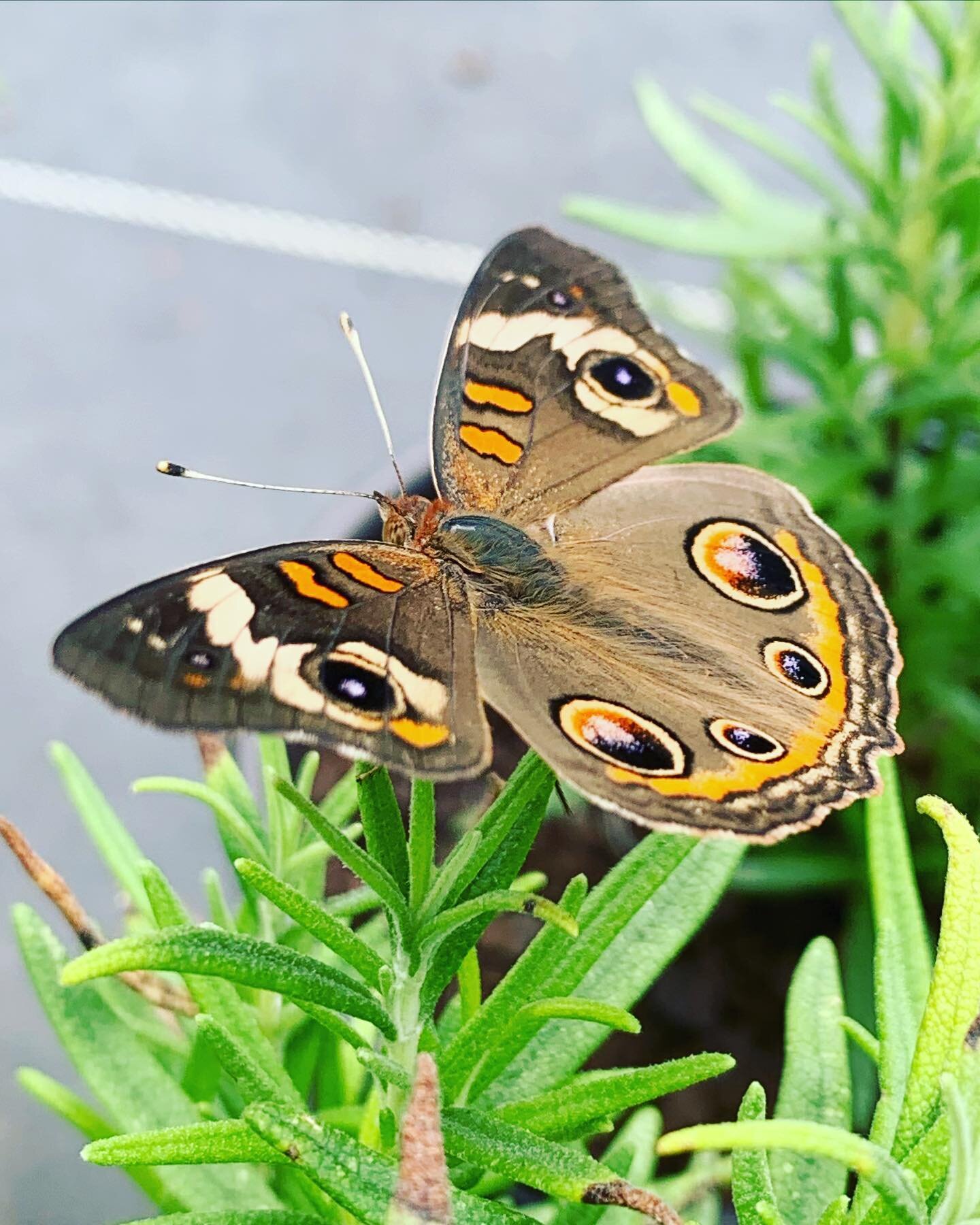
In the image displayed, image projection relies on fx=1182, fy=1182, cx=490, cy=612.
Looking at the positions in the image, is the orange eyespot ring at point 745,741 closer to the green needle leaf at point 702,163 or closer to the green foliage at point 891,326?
the green foliage at point 891,326

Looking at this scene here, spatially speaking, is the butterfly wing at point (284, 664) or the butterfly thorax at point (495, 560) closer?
the butterfly wing at point (284, 664)

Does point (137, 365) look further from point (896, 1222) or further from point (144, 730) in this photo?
point (896, 1222)

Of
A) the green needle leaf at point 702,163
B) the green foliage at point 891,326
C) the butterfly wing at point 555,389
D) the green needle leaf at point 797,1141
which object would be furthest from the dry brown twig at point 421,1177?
the green needle leaf at point 702,163

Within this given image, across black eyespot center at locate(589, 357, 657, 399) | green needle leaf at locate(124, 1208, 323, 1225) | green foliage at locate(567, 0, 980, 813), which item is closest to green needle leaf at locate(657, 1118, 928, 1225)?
green needle leaf at locate(124, 1208, 323, 1225)

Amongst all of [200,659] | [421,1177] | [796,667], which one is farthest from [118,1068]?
[796,667]

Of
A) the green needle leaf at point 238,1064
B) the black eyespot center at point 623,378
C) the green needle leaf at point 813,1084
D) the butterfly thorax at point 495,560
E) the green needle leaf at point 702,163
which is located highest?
the green needle leaf at point 702,163

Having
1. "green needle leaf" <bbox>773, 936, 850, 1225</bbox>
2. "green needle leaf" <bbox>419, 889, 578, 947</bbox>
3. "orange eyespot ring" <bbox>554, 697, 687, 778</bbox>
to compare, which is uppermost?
"orange eyespot ring" <bbox>554, 697, 687, 778</bbox>

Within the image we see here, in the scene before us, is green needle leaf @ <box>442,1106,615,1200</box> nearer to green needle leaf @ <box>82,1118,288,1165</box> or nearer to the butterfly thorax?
green needle leaf @ <box>82,1118,288,1165</box>
